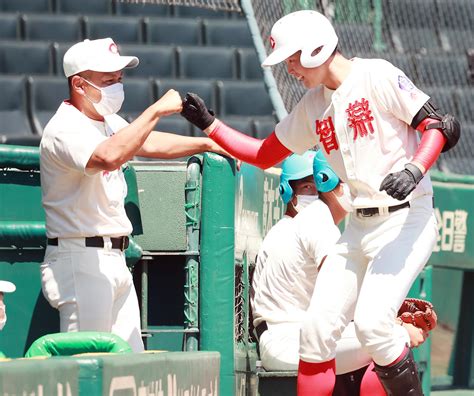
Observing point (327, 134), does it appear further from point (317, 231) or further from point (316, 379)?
point (316, 379)

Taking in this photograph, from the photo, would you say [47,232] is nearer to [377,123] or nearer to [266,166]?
[266,166]

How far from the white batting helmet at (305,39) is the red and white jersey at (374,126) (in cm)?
13

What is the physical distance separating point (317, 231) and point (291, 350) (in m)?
0.50

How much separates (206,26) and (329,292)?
22.1 feet

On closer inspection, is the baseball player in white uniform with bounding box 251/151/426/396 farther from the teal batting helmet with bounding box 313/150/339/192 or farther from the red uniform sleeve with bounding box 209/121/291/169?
the red uniform sleeve with bounding box 209/121/291/169

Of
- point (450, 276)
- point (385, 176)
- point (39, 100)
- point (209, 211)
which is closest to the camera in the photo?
point (385, 176)

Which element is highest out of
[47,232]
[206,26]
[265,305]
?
[206,26]

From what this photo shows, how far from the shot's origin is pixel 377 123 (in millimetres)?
4434

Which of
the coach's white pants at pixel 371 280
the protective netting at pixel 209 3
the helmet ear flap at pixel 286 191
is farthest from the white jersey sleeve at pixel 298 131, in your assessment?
the protective netting at pixel 209 3

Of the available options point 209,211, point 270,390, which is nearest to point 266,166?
point 209,211

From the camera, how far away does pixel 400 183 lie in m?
4.11

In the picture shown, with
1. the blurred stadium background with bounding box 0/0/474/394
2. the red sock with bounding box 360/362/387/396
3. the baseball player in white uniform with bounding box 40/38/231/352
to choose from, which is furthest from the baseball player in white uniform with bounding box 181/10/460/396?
the blurred stadium background with bounding box 0/0/474/394

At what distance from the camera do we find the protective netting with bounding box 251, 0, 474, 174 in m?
9.62

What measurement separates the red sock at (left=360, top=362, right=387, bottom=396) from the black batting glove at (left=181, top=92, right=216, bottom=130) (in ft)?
3.83
